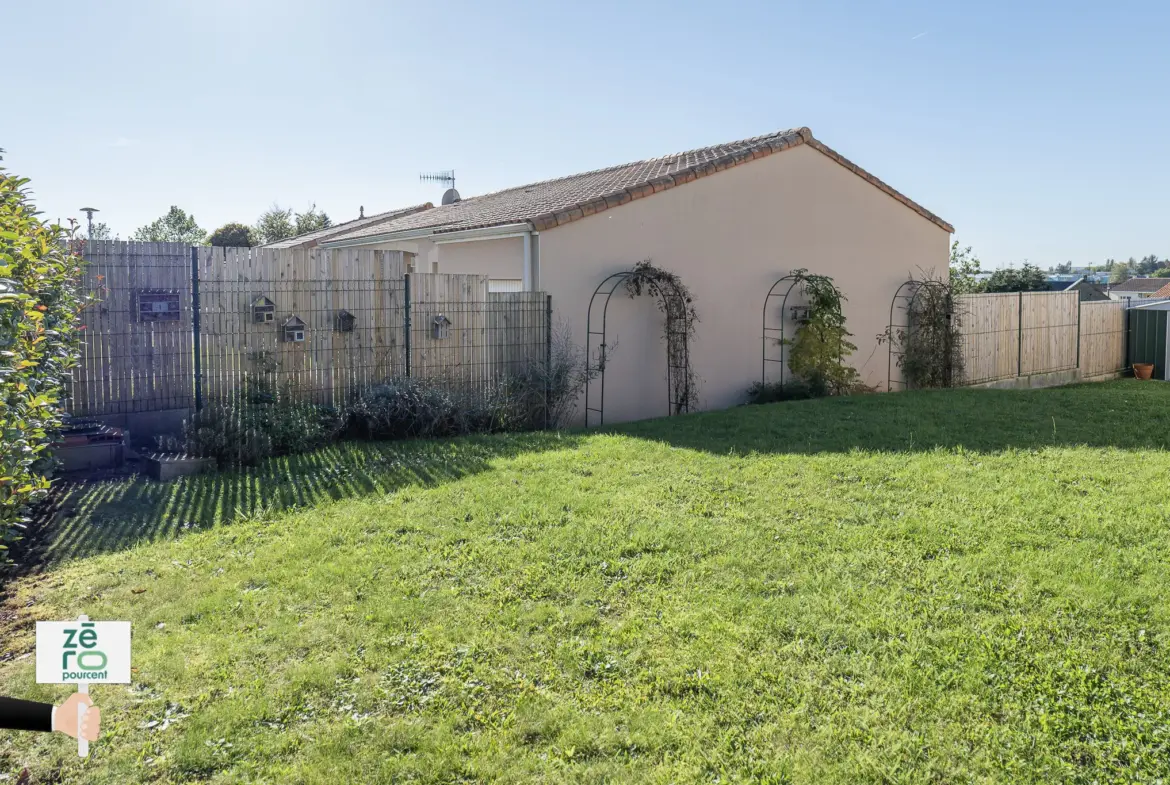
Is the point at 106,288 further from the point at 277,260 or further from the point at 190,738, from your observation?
the point at 190,738

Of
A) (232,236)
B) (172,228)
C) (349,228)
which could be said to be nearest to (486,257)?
(349,228)

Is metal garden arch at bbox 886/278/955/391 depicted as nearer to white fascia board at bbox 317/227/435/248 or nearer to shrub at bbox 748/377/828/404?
shrub at bbox 748/377/828/404

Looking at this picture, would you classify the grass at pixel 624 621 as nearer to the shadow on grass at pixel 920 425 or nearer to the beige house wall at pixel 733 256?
the shadow on grass at pixel 920 425

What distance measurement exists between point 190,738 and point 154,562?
8.17ft

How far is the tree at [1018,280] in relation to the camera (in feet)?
86.3

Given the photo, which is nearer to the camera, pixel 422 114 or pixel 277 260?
pixel 277 260

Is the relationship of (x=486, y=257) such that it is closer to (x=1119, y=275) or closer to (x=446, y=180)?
(x=446, y=180)

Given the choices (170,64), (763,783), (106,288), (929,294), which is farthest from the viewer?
(929,294)

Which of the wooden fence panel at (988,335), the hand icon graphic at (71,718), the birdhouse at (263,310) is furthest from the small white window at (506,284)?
the hand icon graphic at (71,718)

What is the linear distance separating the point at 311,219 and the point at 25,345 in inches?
1544

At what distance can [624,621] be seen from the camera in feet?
14.6

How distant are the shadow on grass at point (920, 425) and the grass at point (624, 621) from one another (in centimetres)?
97

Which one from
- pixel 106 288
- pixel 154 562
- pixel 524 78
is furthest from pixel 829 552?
pixel 524 78

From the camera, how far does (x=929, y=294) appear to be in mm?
15812
